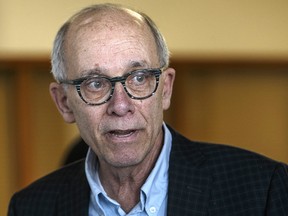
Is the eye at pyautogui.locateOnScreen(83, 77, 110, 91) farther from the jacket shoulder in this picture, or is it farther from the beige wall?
the beige wall

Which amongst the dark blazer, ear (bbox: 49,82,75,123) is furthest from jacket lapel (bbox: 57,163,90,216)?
ear (bbox: 49,82,75,123)

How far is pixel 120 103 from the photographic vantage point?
2219 mm

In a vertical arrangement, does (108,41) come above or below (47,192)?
above

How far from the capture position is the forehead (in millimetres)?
2273

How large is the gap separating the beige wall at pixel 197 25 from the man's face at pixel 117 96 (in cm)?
310

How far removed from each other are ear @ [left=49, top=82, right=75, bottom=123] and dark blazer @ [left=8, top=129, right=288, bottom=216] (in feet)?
0.75

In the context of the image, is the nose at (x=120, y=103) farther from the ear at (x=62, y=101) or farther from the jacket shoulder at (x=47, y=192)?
the jacket shoulder at (x=47, y=192)

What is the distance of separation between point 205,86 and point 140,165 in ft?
11.5

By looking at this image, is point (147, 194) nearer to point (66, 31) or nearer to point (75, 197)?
point (75, 197)

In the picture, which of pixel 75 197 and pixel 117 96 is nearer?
pixel 117 96

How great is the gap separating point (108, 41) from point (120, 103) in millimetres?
196

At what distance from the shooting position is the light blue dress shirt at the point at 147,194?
7.75 ft

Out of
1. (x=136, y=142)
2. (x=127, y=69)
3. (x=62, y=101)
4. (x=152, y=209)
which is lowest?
(x=152, y=209)

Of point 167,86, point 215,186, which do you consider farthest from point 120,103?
point 215,186
